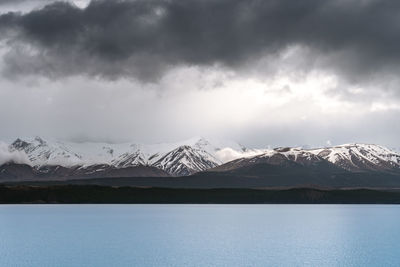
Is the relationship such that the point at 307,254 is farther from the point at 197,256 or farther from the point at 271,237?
the point at 271,237

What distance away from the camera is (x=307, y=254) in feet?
234

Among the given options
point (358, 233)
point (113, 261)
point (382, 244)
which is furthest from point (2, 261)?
point (358, 233)

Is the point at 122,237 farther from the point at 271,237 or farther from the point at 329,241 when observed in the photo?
the point at 329,241

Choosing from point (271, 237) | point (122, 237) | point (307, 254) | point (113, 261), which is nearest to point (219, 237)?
point (271, 237)

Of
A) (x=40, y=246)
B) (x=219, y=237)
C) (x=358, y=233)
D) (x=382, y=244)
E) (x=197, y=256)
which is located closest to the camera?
(x=197, y=256)

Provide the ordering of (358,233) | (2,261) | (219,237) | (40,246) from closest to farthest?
(2,261)
(40,246)
(219,237)
(358,233)

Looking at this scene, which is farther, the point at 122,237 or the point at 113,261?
the point at 122,237

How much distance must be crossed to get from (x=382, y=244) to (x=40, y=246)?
157 feet

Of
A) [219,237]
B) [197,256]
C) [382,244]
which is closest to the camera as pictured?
[197,256]

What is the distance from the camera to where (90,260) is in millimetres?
64938

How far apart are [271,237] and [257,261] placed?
101ft

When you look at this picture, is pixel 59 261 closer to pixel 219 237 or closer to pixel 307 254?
pixel 307 254

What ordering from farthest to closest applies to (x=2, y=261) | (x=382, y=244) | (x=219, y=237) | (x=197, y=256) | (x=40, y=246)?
(x=219, y=237), (x=382, y=244), (x=40, y=246), (x=197, y=256), (x=2, y=261)

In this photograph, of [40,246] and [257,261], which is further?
[40,246]
